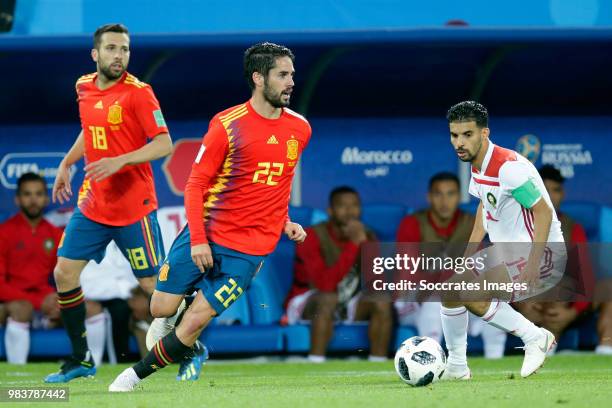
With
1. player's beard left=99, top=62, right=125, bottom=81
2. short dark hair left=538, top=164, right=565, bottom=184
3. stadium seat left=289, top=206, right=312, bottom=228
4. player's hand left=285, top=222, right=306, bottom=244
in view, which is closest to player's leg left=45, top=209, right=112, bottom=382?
player's beard left=99, top=62, right=125, bottom=81

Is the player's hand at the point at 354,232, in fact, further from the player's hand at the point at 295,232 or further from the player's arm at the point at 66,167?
the player's hand at the point at 295,232

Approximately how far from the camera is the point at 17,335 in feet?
31.9

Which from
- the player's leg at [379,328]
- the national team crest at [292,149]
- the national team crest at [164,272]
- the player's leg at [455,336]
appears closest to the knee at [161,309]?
the national team crest at [164,272]

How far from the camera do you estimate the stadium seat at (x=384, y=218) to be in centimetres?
1066

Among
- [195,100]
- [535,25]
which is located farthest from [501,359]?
[195,100]

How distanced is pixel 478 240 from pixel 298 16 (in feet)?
9.54

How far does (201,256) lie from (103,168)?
1099mm

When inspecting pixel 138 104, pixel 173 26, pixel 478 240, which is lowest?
pixel 478 240

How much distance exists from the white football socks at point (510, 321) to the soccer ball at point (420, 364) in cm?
53

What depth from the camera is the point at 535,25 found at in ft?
31.8

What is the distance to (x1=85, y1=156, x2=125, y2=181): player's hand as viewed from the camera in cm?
743

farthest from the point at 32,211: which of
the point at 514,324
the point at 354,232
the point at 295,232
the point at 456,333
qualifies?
the point at 514,324

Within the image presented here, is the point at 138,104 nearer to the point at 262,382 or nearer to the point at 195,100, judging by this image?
the point at 262,382

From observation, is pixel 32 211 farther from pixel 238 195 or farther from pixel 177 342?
pixel 177 342
